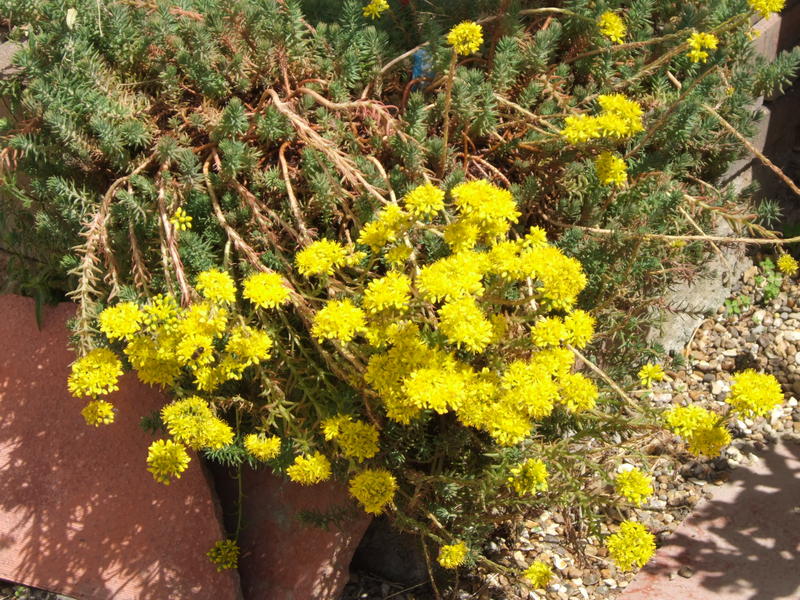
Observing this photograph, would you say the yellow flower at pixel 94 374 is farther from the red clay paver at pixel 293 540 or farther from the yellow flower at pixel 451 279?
the yellow flower at pixel 451 279

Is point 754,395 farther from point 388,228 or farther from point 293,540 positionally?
point 293,540

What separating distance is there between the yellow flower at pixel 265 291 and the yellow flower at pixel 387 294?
0.25 metres

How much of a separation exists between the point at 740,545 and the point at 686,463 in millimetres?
397

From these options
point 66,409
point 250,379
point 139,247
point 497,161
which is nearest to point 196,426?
point 250,379

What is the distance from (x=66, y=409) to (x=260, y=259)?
1.06 metres

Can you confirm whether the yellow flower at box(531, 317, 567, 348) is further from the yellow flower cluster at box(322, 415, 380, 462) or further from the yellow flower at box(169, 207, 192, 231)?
the yellow flower at box(169, 207, 192, 231)

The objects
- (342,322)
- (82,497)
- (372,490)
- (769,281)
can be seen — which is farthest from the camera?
(769,281)

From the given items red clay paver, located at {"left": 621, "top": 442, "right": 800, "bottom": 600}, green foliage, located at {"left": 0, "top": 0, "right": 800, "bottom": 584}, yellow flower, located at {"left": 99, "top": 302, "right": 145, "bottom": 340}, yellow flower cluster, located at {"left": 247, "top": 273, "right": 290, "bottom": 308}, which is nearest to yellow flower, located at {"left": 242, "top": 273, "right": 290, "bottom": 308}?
yellow flower cluster, located at {"left": 247, "top": 273, "right": 290, "bottom": 308}

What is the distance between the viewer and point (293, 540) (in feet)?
9.41

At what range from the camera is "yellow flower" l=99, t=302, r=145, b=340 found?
2.15m

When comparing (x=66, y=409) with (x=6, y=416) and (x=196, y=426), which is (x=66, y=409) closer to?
(x=6, y=416)

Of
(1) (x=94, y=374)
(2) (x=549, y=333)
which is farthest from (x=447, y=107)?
(1) (x=94, y=374)

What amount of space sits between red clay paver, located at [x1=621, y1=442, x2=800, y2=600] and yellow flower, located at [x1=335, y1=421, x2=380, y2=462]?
108 centimetres

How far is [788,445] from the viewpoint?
10.3 feet
